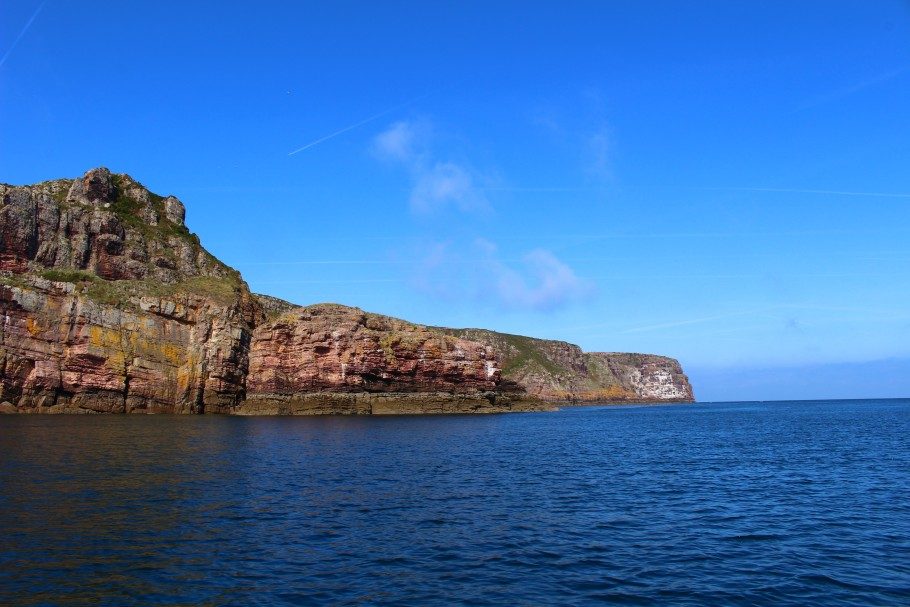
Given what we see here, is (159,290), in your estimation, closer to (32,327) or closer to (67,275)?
(67,275)

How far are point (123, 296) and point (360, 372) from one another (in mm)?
40857

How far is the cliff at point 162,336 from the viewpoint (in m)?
88.3

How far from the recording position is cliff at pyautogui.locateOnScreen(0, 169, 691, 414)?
290 feet

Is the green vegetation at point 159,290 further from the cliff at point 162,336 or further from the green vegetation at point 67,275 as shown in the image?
the green vegetation at point 67,275

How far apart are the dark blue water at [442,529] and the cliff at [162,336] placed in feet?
171

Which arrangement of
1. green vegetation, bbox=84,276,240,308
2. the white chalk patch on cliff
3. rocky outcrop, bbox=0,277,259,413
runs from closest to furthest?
rocky outcrop, bbox=0,277,259,413, green vegetation, bbox=84,276,240,308, the white chalk patch on cliff

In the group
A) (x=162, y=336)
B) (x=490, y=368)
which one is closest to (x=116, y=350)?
(x=162, y=336)

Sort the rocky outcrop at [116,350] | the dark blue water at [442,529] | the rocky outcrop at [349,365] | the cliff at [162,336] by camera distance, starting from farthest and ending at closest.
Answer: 1. the rocky outcrop at [349,365]
2. the cliff at [162,336]
3. the rocky outcrop at [116,350]
4. the dark blue water at [442,529]

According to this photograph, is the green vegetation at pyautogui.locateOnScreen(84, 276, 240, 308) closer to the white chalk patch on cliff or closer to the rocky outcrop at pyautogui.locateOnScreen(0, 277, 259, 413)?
the rocky outcrop at pyautogui.locateOnScreen(0, 277, 259, 413)

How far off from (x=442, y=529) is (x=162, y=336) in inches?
3453

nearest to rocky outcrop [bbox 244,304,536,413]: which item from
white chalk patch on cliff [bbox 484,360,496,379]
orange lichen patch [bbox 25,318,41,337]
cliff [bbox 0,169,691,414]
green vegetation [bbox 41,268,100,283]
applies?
cliff [bbox 0,169,691,414]

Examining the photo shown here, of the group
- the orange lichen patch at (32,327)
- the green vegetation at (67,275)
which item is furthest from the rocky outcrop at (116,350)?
the green vegetation at (67,275)

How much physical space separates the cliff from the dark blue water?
52.0 meters

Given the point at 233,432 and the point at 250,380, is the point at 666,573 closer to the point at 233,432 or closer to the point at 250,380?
the point at 233,432
